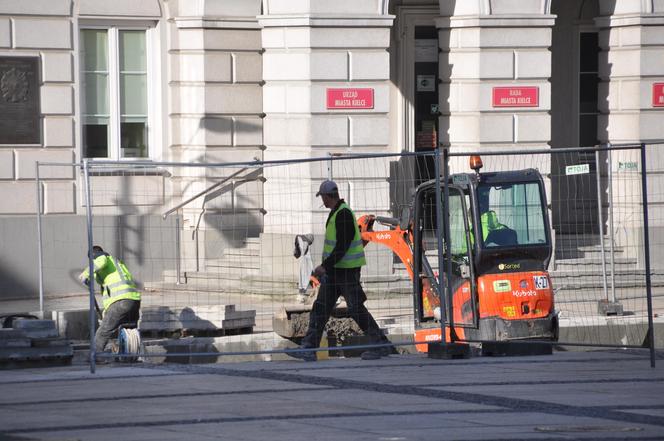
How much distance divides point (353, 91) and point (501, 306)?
6570 mm

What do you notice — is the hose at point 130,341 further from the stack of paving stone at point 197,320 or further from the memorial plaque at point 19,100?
the memorial plaque at point 19,100

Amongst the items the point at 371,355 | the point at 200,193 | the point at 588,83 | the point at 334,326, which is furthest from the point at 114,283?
the point at 588,83

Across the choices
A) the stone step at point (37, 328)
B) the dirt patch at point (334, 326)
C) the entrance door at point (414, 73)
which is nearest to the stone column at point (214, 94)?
the entrance door at point (414, 73)

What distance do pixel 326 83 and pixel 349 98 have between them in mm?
420

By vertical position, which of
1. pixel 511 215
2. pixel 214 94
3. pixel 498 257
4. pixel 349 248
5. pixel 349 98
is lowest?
pixel 498 257

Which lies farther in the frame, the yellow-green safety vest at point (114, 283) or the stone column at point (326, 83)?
the stone column at point (326, 83)

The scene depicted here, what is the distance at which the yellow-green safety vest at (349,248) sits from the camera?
1439cm

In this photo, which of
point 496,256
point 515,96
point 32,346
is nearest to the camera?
point 32,346

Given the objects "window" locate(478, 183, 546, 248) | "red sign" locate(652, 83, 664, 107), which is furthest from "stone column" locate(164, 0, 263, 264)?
"window" locate(478, 183, 546, 248)

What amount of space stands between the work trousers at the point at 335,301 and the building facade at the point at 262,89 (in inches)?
209

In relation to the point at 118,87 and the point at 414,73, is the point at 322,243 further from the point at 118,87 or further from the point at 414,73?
the point at 414,73

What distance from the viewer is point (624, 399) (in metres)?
11.3

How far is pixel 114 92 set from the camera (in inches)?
868

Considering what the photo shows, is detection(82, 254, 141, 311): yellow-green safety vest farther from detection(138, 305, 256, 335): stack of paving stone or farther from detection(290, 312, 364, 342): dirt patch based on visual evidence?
detection(290, 312, 364, 342): dirt patch
